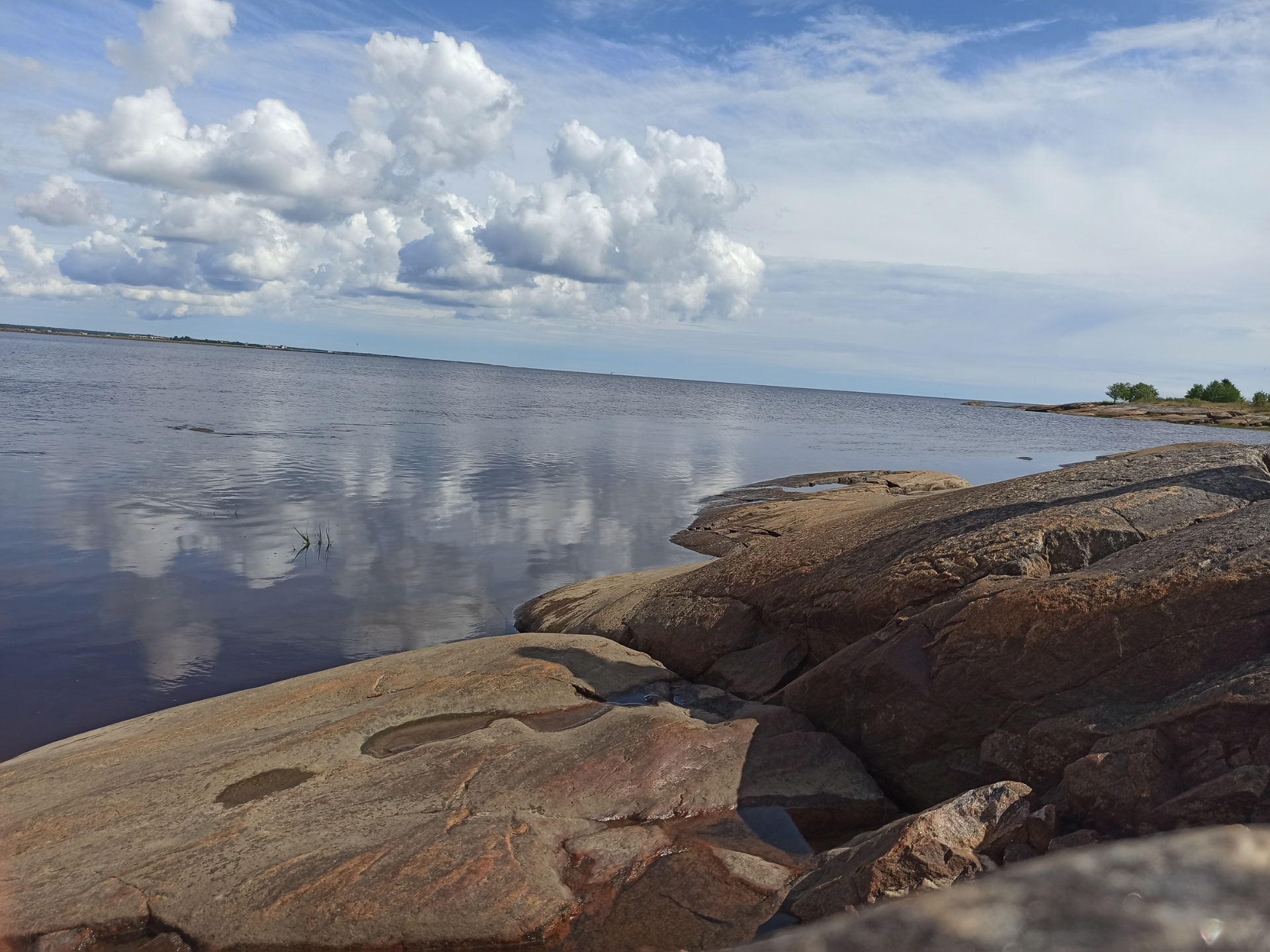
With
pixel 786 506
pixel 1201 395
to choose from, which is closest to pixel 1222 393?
pixel 1201 395

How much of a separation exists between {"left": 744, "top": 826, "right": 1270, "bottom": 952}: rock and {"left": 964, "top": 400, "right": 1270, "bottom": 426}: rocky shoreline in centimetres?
9862

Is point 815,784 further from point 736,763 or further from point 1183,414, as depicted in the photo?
point 1183,414

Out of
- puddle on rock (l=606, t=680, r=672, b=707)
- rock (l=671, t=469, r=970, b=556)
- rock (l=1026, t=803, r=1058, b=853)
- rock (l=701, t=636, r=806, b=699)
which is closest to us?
rock (l=1026, t=803, r=1058, b=853)

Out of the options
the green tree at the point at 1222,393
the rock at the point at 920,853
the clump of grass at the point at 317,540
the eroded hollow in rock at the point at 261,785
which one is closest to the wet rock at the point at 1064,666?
the rock at the point at 920,853

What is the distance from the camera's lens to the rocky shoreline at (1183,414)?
87.4 meters

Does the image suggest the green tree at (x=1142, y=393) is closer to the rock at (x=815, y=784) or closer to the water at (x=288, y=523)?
the water at (x=288, y=523)

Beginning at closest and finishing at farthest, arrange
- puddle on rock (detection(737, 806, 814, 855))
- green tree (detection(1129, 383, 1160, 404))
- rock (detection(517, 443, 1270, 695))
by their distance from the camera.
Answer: puddle on rock (detection(737, 806, 814, 855)) < rock (detection(517, 443, 1270, 695)) < green tree (detection(1129, 383, 1160, 404))

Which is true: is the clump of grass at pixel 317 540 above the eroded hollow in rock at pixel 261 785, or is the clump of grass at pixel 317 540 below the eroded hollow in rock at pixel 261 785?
below

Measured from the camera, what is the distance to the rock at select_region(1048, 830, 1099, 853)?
20.2 feet

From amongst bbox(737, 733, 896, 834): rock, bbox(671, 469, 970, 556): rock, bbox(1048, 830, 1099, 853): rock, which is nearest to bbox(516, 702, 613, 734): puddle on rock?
A: bbox(737, 733, 896, 834): rock

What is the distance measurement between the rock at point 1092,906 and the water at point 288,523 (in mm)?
12513

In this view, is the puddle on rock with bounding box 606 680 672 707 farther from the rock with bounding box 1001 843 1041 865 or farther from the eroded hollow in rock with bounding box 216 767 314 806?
the rock with bounding box 1001 843 1041 865

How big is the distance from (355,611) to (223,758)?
7697 millimetres

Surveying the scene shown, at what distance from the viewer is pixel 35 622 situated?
14.6m
